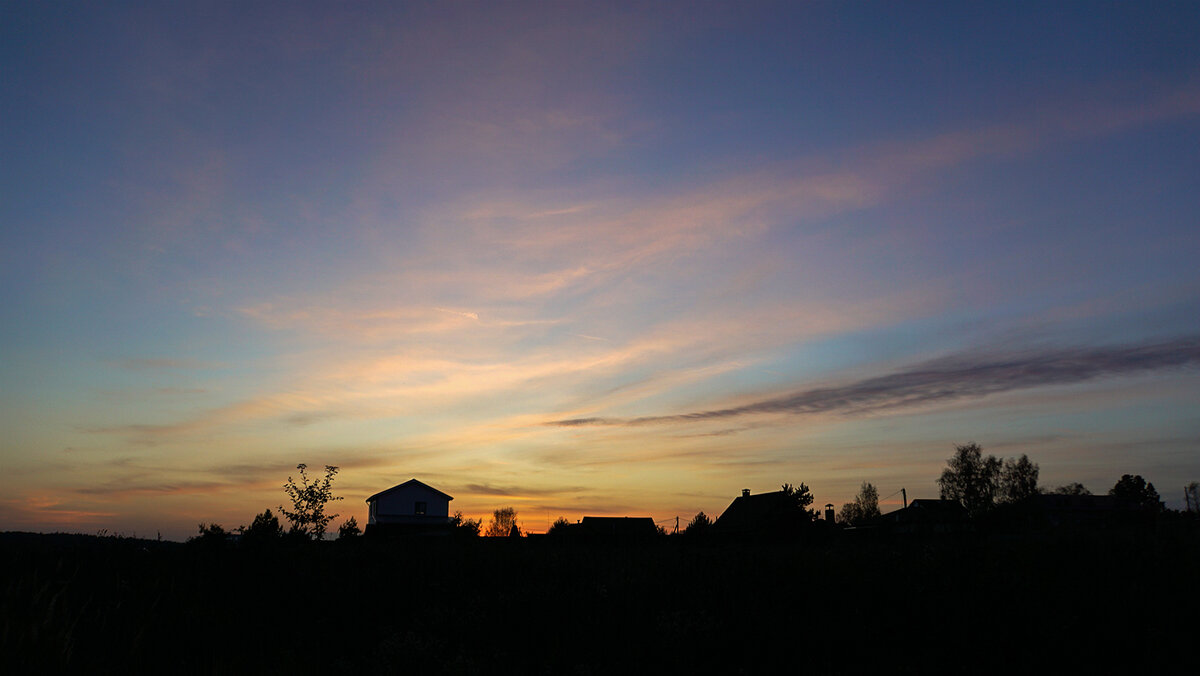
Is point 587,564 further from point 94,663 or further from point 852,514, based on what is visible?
point 852,514

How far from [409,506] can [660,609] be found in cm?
6517

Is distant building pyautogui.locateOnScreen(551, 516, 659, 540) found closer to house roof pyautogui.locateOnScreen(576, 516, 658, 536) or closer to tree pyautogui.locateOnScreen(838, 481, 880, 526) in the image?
house roof pyautogui.locateOnScreen(576, 516, 658, 536)

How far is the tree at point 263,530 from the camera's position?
23.4 meters

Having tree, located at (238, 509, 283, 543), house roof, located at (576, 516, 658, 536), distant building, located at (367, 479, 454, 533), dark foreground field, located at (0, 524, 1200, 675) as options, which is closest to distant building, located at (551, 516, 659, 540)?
house roof, located at (576, 516, 658, 536)

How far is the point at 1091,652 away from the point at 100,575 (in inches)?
884

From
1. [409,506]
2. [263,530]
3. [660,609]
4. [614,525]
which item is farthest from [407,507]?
[660,609]

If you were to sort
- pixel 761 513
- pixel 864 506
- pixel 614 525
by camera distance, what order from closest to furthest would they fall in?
1. pixel 761 513
2. pixel 614 525
3. pixel 864 506

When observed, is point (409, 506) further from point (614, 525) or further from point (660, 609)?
point (660, 609)

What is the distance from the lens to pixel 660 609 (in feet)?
53.7

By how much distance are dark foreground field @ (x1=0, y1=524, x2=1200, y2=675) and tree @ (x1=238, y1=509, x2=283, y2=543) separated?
1.54 m

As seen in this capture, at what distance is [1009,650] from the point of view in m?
11.8

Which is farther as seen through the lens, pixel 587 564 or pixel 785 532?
pixel 785 532

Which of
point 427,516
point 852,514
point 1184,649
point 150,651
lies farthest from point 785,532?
point 852,514

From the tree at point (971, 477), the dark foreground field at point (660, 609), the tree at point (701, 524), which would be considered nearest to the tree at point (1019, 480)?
the tree at point (971, 477)
